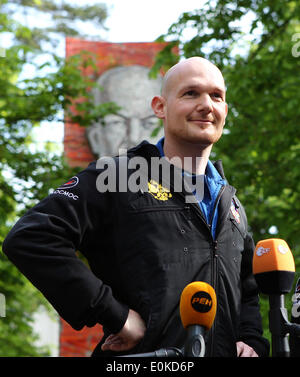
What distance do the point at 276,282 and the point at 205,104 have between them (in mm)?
1032

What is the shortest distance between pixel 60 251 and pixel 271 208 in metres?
6.69

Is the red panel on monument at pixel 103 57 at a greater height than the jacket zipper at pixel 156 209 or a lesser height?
greater

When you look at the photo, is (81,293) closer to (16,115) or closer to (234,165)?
(234,165)

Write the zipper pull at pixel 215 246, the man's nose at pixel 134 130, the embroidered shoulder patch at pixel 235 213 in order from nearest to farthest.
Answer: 1. the zipper pull at pixel 215 246
2. the embroidered shoulder patch at pixel 235 213
3. the man's nose at pixel 134 130

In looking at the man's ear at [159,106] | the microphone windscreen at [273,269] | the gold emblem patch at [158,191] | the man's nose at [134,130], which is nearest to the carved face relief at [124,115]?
the man's nose at [134,130]

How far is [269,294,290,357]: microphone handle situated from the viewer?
196 cm

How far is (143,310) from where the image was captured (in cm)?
252

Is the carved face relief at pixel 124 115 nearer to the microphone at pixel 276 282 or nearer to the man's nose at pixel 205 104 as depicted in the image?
the man's nose at pixel 205 104

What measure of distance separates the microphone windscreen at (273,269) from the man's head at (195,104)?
0.80 metres

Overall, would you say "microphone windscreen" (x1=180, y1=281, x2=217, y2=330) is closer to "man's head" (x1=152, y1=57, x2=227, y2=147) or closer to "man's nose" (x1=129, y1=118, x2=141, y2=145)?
"man's head" (x1=152, y1=57, x2=227, y2=147)

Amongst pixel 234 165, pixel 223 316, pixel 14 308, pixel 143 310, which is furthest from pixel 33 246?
pixel 14 308

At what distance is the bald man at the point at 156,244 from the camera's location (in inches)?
95.6

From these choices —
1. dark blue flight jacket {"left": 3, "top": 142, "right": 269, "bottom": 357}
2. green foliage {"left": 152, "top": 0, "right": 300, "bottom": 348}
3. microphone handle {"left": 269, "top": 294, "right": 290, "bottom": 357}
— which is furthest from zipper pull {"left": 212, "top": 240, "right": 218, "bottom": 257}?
green foliage {"left": 152, "top": 0, "right": 300, "bottom": 348}
